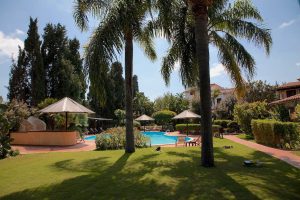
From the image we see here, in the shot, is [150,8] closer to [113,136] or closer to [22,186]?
[113,136]

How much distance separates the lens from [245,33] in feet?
41.6

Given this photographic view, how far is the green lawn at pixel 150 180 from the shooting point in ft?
20.1

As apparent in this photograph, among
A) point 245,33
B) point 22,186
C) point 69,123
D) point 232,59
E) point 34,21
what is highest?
point 34,21

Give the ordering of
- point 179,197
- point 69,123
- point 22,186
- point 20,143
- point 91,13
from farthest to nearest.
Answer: point 69,123 < point 20,143 < point 91,13 < point 22,186 < point 179,197

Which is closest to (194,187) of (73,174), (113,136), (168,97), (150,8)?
(73,174)

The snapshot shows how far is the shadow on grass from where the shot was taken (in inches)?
239

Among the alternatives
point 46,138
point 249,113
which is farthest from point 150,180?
point 249,113

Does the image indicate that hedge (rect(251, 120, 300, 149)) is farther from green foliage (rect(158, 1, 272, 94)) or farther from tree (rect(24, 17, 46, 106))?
tree (rect(24, 17, 46, 106))

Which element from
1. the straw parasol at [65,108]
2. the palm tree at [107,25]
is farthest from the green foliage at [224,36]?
the straw parasol at [65,108]

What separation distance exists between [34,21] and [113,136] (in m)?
26.7

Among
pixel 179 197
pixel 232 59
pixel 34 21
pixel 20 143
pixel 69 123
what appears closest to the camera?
pixel 179 197

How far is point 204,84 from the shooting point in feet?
29.7

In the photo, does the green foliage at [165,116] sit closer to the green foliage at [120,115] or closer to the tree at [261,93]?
the green foliage at [120,115]

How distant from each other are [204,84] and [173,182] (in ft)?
11.3
